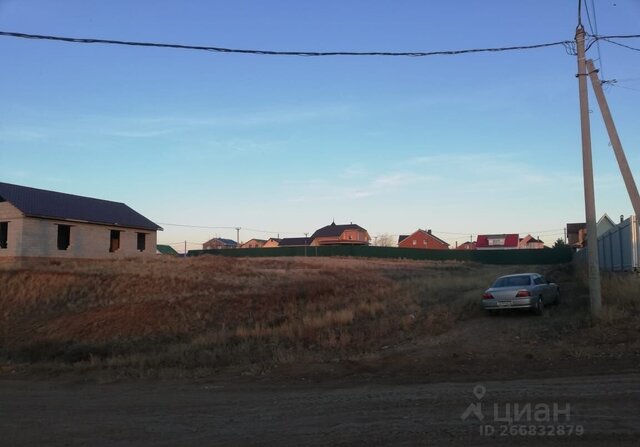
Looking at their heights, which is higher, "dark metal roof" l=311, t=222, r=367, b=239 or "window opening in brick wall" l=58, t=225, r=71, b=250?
"dark metal roof" l=311, t=222, r=367, b=239

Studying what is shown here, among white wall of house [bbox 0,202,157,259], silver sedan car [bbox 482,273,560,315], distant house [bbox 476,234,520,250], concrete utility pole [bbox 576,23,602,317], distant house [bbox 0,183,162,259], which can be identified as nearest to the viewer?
concrete utility pole [bbox 576,23,602,317]

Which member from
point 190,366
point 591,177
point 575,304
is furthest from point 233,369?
point 575,304

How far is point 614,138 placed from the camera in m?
15.4

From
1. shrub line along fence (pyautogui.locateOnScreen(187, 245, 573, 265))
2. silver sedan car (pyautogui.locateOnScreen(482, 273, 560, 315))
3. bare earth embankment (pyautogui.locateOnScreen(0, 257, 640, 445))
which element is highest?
shrub line along fence (pyautogui.locateOnScreen(187, 245, 573, 265))

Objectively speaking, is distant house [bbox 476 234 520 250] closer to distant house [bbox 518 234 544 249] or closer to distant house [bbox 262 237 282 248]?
distant house [bbox 518 234 544 249]

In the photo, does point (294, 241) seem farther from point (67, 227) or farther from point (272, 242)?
point (67, 227)

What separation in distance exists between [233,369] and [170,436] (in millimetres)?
5395

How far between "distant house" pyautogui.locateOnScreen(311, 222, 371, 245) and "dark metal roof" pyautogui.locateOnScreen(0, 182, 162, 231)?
67419 millimetres

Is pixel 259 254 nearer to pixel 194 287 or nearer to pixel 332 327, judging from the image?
pixel 194 287

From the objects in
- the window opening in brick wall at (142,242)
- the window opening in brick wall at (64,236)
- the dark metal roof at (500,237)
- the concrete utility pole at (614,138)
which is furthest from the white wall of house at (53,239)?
the dark metal roof at (500,237)

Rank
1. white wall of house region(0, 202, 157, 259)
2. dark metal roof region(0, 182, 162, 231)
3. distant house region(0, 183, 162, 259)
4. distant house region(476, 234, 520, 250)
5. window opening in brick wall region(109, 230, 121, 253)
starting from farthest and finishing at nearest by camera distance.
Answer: distant house region(476, 234, 520, 250) → window opening in brick wall region(109, 230, 121, 253) → dark metal roof region(0, 182, 162, 231) → distant house region(0, 183, 162, 259) → white wall of house region(0, 202, 157, 259)

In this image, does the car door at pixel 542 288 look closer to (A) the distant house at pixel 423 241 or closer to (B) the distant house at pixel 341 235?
(B) the distant house at pixel 341 235

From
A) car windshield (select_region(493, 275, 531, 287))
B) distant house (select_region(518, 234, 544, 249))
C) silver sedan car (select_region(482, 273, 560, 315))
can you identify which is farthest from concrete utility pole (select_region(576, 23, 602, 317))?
distant house (select_region(518, 234, 544, 249))

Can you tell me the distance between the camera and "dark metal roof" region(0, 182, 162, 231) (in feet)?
125
